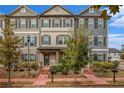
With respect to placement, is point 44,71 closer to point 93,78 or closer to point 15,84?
point 15,84

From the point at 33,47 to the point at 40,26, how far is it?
1.59ft

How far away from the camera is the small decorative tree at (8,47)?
6328 mm

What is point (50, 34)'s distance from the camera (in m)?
7.10

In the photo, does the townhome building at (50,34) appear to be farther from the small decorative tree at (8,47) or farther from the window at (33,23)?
the small decorative tree at (8,47)

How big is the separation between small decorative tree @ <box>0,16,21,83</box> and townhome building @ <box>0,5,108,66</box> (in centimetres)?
10

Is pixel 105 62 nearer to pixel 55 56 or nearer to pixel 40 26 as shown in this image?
pixel 55 56

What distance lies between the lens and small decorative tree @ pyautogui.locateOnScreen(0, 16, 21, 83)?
633 centimetres

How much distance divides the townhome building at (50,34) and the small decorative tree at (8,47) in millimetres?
104

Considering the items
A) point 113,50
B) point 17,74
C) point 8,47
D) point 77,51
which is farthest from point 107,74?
point 8,47

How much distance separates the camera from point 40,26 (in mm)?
6910

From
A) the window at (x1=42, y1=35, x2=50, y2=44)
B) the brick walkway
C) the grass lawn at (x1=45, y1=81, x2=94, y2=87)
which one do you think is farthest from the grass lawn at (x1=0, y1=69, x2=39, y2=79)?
the brick walkway

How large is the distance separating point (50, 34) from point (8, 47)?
3.17ft

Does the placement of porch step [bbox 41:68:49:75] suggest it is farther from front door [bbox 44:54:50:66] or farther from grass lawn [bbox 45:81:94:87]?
grass lawn [bbox 45:81:94:87]
